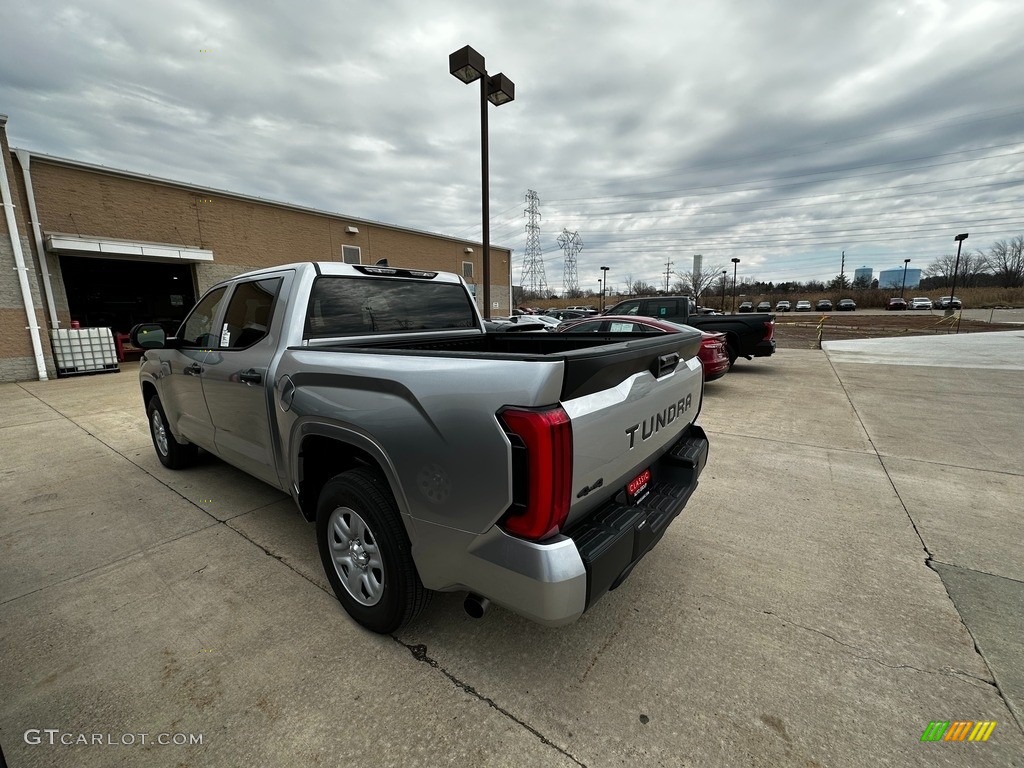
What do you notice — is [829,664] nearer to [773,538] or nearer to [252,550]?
[773,538]

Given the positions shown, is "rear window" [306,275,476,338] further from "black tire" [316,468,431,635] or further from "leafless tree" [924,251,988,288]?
"leafless tree" [924,251,988,288]

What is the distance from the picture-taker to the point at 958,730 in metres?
1.71

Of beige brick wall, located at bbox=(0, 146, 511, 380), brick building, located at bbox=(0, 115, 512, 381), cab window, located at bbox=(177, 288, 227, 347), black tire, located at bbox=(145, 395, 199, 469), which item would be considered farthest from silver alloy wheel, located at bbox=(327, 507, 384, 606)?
beige brick wall, located at bbox=(0, 146, 511, 380)

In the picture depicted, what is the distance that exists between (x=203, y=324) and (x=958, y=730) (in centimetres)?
504

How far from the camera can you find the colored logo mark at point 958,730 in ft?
5.52

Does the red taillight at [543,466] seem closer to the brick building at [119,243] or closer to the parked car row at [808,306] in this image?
the brick building at [119,243]

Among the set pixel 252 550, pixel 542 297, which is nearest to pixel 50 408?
pixel 252 550

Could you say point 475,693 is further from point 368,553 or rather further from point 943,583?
point 943,583

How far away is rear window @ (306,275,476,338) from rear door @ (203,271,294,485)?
0.77ft

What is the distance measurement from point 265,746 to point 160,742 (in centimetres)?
42

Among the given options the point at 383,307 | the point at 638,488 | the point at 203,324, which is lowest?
the point at 638,488

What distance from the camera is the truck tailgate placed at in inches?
61.8

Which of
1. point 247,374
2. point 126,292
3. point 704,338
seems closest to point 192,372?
point 247,374

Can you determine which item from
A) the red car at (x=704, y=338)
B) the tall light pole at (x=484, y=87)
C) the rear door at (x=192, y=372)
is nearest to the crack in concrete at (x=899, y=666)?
the rear door at (x=192, y=372)
